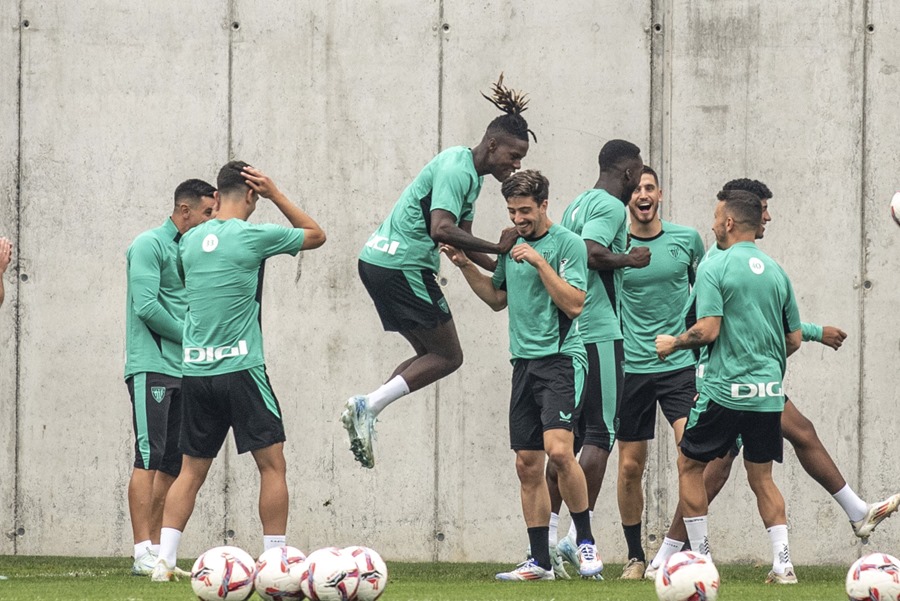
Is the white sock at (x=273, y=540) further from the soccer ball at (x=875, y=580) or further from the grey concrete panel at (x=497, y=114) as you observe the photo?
the grey concrete panel at (x=497, y=114)

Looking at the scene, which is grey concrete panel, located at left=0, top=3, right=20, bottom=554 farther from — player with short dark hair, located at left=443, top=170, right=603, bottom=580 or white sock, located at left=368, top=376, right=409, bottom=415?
player with short dark hair, located at left=443, top=170, right=603, bottom=580

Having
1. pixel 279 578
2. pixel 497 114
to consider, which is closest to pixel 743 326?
pixel 279 578

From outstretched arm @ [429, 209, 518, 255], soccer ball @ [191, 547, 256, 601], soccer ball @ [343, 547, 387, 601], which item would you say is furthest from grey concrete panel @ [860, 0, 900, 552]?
soccer ball @ [191, 547, 256, 601]

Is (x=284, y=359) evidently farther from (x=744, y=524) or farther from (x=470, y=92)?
(x=744, y=524)

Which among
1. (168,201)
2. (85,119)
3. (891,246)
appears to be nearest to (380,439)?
(168,201)

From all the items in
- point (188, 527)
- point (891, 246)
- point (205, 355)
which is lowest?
point (188, 527)

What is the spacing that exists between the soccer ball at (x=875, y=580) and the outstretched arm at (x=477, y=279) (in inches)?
116

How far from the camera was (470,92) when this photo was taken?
10914mm

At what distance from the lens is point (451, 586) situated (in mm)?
7566

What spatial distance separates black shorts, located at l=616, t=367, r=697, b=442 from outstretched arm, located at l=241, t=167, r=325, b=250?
2150 millimetres

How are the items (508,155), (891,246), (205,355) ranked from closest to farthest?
(205,355)
(508,155)
(891,246)

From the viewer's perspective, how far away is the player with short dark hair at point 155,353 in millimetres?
8617

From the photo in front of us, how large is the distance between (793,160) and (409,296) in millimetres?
3767

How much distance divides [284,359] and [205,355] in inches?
134
